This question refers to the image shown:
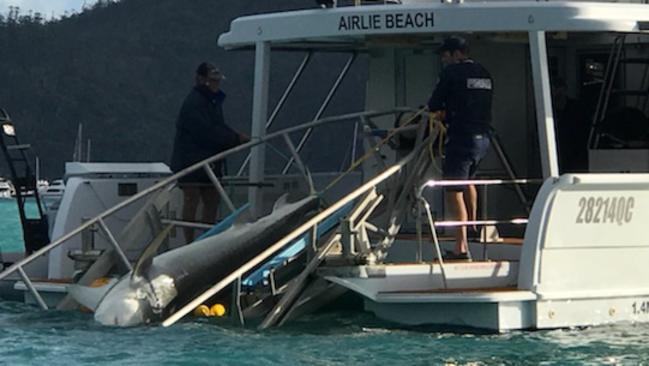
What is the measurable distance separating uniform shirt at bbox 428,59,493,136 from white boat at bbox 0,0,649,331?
0.41m


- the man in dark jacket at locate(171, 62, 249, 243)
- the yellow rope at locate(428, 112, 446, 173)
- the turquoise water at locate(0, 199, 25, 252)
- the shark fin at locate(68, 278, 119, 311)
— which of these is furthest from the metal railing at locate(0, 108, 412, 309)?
the turquoise water at locate(0, 199, 25, 252)

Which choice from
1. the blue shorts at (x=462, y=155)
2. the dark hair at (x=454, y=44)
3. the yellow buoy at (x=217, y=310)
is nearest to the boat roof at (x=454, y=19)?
the dark hair at (x=454, y=44)

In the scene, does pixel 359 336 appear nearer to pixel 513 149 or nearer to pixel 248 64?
pixel 513 149

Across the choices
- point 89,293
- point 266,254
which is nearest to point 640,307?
point 266,254

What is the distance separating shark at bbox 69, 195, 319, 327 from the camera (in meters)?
14.3

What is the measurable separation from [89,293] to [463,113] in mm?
3428

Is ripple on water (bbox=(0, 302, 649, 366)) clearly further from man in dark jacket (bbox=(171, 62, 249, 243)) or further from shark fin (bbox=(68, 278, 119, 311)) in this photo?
man in dark jacket (bbox=(171, 62, 249, 243))

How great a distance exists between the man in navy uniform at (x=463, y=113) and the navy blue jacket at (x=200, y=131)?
2634mm

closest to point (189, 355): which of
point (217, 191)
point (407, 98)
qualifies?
point (217, 191)

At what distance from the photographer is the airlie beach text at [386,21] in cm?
1545

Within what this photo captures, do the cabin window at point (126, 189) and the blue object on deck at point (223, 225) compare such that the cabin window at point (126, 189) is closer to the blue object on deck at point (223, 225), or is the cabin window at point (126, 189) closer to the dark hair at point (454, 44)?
the blue object on deck at point (223, 225)

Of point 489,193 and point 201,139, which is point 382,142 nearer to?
point 489,193

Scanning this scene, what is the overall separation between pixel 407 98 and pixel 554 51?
1510 mm

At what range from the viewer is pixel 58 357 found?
13.4 m
